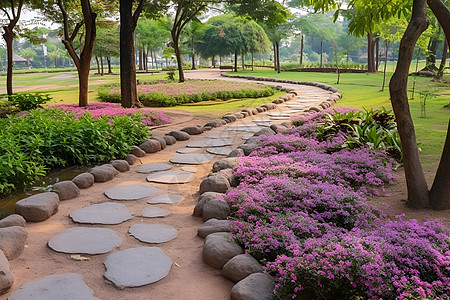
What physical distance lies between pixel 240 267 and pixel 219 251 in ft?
0.88

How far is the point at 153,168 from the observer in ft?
18.2

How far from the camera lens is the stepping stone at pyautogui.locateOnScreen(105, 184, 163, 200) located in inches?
172

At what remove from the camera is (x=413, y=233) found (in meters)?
2.70

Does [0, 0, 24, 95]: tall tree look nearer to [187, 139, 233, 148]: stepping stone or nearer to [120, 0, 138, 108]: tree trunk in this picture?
[120, 0, 138, 108]: tree trunk

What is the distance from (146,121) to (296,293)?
7112 mm

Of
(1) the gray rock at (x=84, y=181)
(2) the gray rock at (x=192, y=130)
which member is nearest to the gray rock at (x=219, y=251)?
(1) the gray rock at (x=84, y=181)

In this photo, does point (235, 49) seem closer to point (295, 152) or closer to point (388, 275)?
point (295, 152)

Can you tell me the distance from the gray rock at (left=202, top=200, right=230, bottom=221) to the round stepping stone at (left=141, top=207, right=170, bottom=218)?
0.46 m

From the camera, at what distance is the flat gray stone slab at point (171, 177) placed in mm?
4984

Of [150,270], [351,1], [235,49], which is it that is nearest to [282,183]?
[150,270]

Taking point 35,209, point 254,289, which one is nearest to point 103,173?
point 35,209

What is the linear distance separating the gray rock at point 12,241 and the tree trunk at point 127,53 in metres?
8.07

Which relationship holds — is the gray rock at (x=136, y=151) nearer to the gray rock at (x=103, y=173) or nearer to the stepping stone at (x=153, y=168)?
the stepping stone at (x=153, y=168)

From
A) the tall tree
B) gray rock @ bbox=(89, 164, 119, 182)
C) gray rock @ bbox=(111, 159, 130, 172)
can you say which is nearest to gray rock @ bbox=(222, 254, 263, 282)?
gray rock @ bbox=(89, 164, 119, 182)
